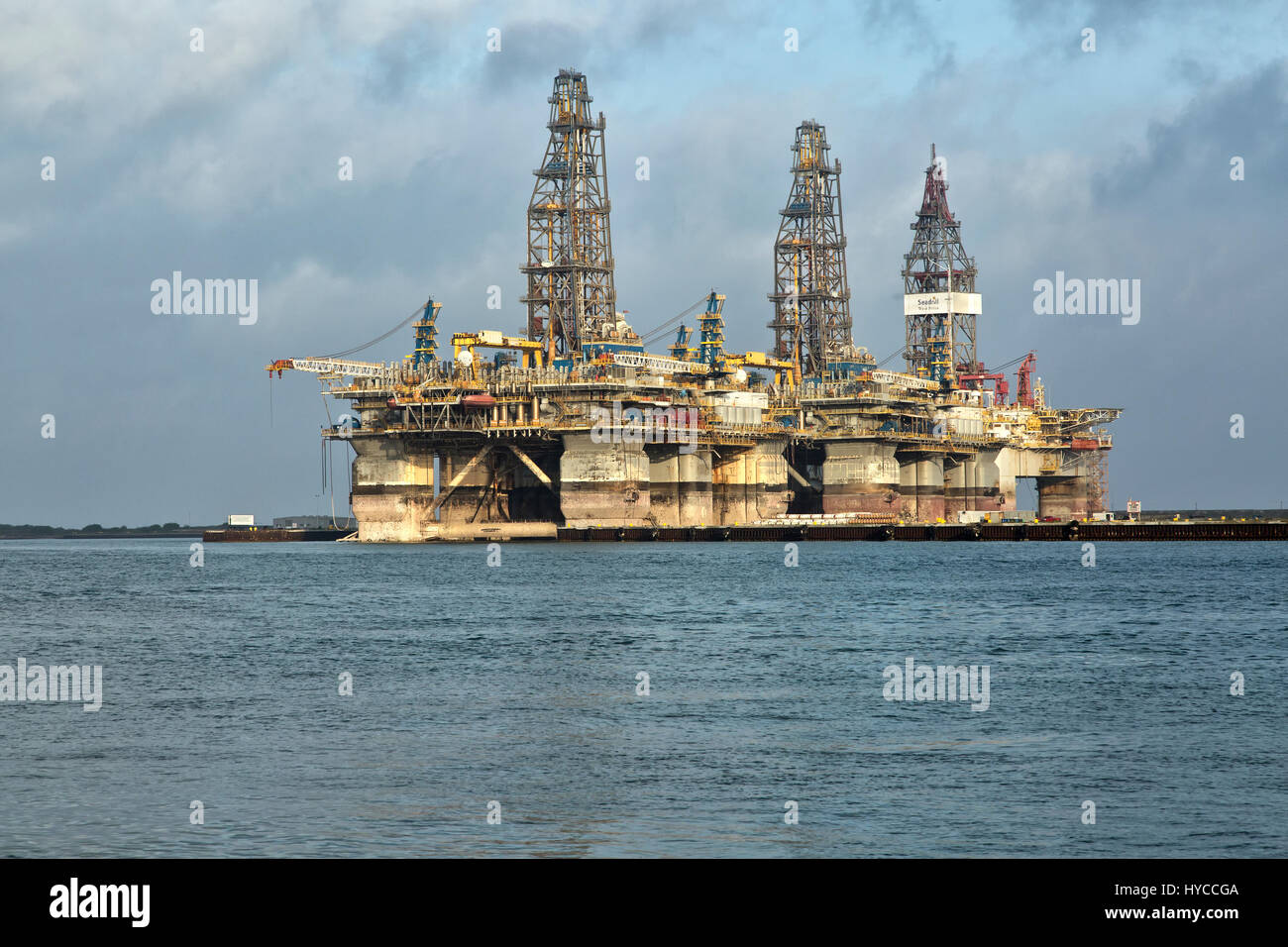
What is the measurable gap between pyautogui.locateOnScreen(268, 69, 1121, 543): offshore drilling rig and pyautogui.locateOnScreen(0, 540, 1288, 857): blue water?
196 ft

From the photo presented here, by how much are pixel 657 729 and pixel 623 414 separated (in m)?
97.8

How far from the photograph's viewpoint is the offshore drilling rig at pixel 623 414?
5022 inches

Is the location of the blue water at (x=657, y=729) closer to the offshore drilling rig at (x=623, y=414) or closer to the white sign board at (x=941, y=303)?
the offshore drilling rig at (x=623, y=414)

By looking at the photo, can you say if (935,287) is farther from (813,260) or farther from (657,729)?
(657,729)

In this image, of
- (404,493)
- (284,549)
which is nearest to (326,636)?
(404,493)

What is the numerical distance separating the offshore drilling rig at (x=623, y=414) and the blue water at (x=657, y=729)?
59.9 metres

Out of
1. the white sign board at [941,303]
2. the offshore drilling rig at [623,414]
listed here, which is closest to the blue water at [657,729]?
the offshore drilling rig at [623,414]

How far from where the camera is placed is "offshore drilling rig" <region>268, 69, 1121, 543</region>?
128 meters

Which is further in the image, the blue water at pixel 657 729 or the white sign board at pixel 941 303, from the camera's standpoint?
the white sign board at pixel 941 303

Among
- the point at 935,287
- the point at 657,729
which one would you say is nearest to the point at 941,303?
the point at 935,287

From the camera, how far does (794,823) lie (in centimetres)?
2095

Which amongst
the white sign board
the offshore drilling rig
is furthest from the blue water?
the white sign board
